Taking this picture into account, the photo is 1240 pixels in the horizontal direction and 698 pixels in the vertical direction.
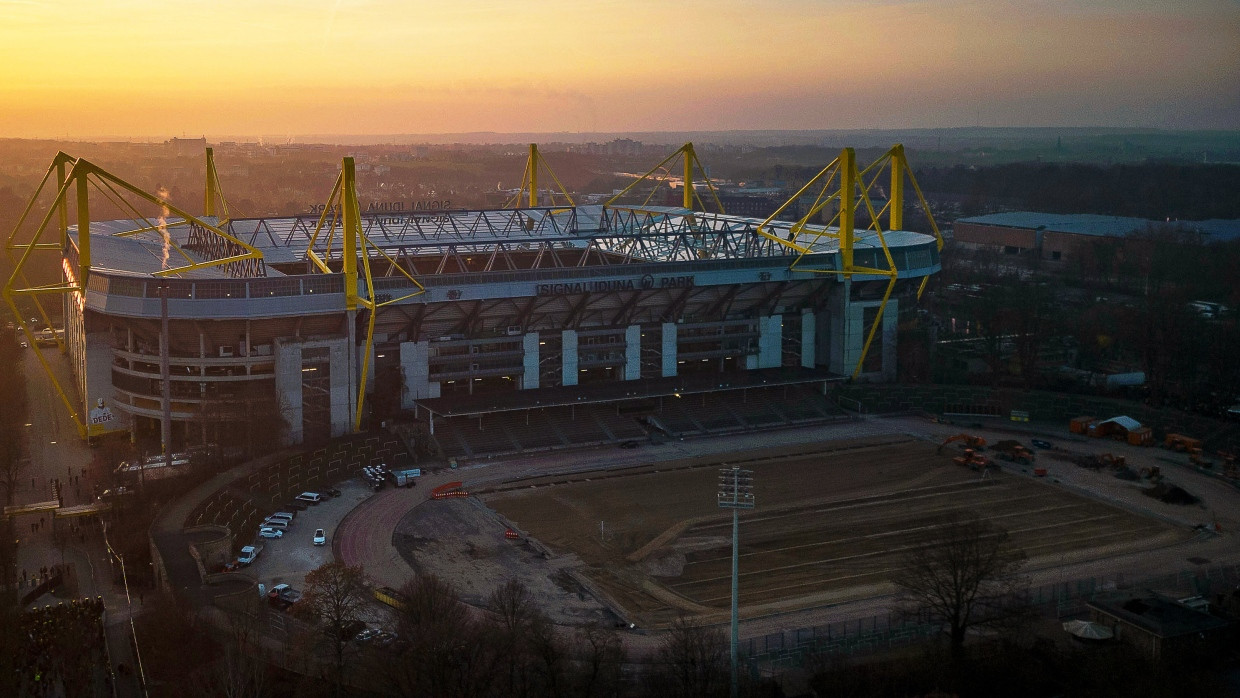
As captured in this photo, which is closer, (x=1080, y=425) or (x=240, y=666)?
(x=240, y=666)

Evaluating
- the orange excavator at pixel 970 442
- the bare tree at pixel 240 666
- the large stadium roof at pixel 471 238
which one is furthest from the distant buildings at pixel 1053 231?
the bare tree at pixel 240 666

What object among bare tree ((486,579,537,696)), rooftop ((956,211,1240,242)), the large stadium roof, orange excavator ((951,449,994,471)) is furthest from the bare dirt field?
rooftop ((956,211,1240,242))

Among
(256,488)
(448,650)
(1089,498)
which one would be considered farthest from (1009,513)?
(256,488)

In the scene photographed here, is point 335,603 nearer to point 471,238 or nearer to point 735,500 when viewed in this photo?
point 735,500

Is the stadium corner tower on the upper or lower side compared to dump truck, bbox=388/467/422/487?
upper

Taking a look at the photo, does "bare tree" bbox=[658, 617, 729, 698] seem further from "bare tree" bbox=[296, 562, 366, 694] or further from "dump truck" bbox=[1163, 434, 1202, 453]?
"dump truck" bbox=[1163, 434, 1202, 453]

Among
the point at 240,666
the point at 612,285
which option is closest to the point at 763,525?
the point at 612,285

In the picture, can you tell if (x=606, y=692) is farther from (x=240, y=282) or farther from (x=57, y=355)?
(x=57, y=355)
